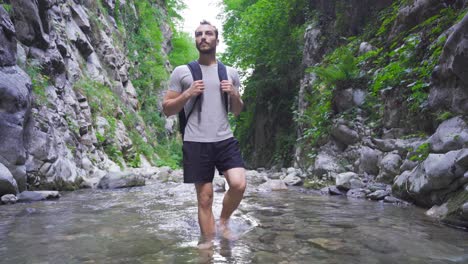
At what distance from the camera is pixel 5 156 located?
20.4 ft

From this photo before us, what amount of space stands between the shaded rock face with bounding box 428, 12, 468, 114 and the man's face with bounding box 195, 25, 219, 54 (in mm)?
3298

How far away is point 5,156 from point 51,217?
2388mm

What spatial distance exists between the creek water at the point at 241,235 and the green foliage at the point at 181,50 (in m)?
29.1

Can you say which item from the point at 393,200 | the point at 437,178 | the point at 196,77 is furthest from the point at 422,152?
the point at 196,77

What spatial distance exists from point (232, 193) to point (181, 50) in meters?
33.3

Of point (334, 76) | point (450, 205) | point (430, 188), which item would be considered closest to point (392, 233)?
point (450, 205)

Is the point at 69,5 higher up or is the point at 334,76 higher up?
the point at 69,5

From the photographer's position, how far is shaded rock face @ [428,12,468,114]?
4.84m

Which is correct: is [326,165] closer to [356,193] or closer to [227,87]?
[356,193]

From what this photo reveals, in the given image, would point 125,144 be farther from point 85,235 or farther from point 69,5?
point 85,235

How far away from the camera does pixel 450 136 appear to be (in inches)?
190

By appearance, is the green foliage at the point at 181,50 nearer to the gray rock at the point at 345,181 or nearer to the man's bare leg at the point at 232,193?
the gray rock at the point at 345,181

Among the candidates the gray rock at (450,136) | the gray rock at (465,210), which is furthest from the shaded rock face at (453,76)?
the gray rock at (465,210)

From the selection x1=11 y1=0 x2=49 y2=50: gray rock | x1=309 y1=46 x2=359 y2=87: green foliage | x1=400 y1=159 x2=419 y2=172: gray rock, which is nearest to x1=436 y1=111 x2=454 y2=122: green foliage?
x1=400 y1=159 x2=419 y2=172: gray rock
